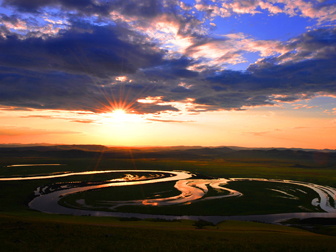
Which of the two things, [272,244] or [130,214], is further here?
[130,214]

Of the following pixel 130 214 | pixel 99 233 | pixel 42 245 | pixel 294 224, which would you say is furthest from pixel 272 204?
pixel 42 245

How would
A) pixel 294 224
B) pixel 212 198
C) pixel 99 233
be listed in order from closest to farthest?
1. pixel 99 233
2. pixel 294 224
3. pixel 212 198

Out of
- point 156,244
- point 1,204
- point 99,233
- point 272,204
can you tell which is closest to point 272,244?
point 156,244

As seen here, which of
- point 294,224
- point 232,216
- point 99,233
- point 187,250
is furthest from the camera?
point 232,216

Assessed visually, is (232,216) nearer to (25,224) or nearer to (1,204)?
(25,224)

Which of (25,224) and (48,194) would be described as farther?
(48,194)

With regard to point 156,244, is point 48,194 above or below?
A: below

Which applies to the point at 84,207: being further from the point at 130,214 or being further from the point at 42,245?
the point at 42,245

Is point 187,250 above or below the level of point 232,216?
above

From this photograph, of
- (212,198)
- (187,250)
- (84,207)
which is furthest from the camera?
(212,198)
